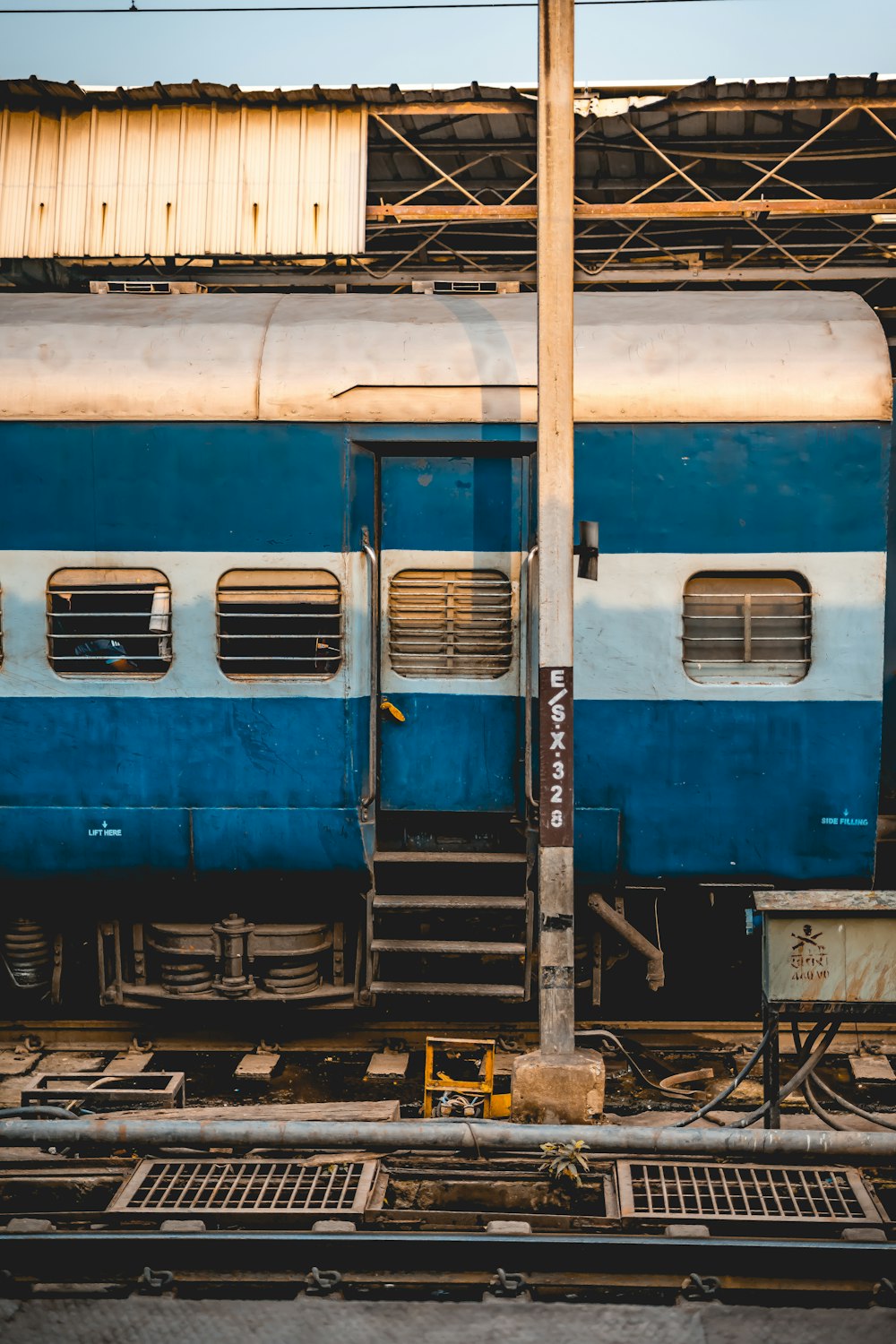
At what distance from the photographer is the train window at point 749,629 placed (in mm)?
6590

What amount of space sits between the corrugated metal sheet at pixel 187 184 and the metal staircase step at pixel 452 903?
452cm

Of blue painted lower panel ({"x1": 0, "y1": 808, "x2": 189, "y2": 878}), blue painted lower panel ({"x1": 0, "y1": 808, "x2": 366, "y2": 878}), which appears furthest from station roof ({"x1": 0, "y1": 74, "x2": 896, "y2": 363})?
blue painted lower panel ({"x1": 0, "y1": 808, "x2": 189, "y2": 878})

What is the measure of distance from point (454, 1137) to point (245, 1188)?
0.92m

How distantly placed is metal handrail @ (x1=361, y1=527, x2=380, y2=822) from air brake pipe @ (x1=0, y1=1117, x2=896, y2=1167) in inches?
79.5

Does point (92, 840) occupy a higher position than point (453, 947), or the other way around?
point (92, 840)

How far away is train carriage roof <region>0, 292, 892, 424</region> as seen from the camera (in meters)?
6.59

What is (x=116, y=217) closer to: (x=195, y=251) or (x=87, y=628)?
(x=195, y=251)

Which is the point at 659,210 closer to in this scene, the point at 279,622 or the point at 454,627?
the point at 454,627

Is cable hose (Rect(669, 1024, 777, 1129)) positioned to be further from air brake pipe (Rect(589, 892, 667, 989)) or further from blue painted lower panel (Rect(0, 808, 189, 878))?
blue painted lower panel (Rect(0, 808, 189, 878))

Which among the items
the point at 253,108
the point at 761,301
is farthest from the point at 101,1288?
the point at 253,108

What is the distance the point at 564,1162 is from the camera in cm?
501

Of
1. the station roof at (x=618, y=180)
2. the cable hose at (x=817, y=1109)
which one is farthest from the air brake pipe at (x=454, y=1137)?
the station roof at (x=618, y=180)

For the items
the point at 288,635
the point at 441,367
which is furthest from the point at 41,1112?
the point at 441,367

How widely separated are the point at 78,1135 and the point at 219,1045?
7.15 ft
